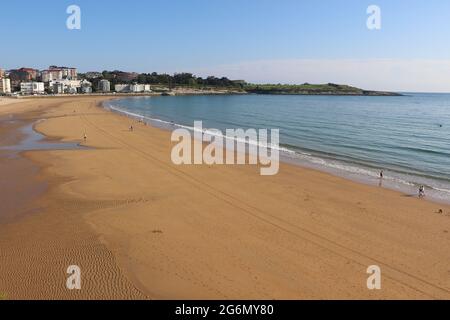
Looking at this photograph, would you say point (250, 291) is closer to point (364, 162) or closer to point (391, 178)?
point (391, 178)

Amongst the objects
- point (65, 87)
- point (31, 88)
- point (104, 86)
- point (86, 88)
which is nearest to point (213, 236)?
point (31, 88)

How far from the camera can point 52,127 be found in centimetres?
4350

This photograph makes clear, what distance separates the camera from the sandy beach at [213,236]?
955 cm

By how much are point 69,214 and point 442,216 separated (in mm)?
13472

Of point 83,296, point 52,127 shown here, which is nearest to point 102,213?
point 83,296

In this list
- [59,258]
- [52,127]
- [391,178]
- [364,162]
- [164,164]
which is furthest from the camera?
[52,127]

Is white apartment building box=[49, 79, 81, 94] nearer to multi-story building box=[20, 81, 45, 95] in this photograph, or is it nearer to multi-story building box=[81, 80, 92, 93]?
multi-story building box=[81, 80, 92, 93]

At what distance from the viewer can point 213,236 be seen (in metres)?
12.6

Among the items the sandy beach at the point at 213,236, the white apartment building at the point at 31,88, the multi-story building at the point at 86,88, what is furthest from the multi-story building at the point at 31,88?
the sandy beach at the point at 213,236

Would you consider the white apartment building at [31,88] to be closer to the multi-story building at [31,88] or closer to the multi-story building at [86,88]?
the multi-story building at [31,88]

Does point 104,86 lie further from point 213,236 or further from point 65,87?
point 213,236

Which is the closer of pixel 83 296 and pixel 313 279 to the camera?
pixel 83 296

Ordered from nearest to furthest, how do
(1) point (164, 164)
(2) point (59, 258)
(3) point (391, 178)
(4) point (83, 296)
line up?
(4) point (83, 296)
(2) point (59, 258)
(3) point (391, 178)
(1) point (164, 164)

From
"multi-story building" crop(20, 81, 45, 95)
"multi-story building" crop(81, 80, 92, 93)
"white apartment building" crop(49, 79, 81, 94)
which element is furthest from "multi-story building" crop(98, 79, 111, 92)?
"multi-story building" crop(20, 81, 45, 95)
